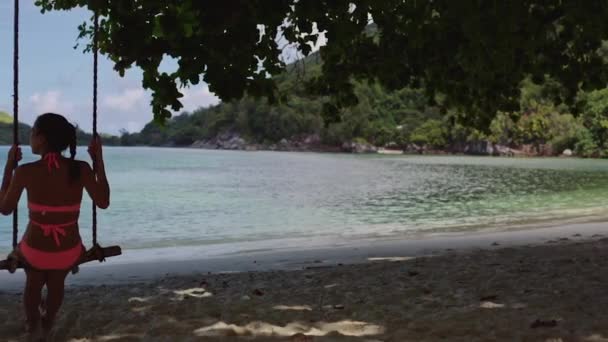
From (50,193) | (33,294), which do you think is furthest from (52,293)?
(50,193)

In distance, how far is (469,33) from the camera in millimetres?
8641

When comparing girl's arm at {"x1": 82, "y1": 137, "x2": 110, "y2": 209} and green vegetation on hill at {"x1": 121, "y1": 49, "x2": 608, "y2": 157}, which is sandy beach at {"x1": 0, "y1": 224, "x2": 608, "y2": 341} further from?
green vegetation on hill at {"x1": 121, "y1": 49, "x2": 608, "y2": 157}

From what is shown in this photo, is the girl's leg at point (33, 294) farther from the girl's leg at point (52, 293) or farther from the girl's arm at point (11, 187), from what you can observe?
the girl's arm at point (11, 187)

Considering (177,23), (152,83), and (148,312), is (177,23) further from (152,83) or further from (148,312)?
(148,312)

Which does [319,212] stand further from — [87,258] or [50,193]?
[50,193]

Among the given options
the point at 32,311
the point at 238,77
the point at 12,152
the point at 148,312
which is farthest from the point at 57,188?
the point at 238,77

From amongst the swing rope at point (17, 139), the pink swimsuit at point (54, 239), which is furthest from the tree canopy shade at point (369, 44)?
the pink swimsuit at point (54, 239)

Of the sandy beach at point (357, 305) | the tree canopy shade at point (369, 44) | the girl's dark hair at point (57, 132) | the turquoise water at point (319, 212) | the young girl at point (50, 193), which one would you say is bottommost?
the turquoise water at point (319, 212)

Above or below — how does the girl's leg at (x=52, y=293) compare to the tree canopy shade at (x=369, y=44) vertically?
below

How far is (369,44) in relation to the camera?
10.1 metres

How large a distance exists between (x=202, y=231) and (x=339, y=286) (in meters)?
15.1

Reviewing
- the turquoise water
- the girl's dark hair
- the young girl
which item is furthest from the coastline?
the girl's dark hair

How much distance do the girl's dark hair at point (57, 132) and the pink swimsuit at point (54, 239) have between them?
7 cm

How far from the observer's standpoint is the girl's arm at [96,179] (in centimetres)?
408
